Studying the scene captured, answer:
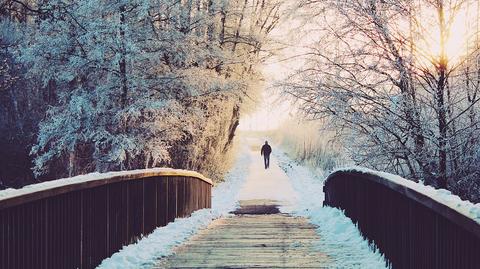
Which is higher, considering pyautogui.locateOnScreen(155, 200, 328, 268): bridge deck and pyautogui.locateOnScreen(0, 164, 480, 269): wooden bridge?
pyautogui.locateOnScreen(0, 164, 480, 269): wooden bridge

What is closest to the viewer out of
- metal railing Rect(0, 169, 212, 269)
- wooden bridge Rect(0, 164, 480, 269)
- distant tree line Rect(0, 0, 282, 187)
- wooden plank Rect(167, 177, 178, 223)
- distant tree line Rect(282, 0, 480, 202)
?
wooden bridge Rect(0, 164, 480, 269)

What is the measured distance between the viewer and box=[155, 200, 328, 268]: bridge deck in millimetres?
6180

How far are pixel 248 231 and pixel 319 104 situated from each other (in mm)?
2714

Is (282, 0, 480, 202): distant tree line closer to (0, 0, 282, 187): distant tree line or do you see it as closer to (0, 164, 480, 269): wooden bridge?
(0, 164, 480, 269): wooden bridge

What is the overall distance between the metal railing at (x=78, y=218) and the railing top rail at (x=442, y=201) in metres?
2.86

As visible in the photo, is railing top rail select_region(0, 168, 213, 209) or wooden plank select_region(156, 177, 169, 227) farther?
wooden plank select_region(156, 177, 169, 227)

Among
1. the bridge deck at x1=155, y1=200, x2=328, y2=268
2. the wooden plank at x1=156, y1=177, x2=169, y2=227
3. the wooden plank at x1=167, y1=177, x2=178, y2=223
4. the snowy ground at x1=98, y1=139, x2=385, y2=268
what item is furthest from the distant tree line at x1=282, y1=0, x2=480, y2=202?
the wooden plank at x1=156, y1=177, x2=169, y2=227

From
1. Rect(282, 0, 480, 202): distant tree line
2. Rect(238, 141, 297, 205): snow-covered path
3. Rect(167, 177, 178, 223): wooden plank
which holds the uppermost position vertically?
Rect(282, 0, 480, 202): distant tree line

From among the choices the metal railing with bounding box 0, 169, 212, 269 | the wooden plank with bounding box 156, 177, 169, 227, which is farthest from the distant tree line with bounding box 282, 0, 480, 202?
the metal railing with bounding box 0, 169, 212, 269

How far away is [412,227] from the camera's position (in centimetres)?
491

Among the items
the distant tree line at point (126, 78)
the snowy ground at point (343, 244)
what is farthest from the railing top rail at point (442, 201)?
the distant tree line at point (126, 78)

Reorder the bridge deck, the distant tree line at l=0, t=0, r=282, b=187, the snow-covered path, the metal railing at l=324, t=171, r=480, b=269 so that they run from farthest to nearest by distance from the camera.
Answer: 1. the snow-covered path
2. the distant tree line at l=0, t=0, r=282, b=187
3. the bridge deck
4. the metal railing at l=324, t=171, r=480, b=269

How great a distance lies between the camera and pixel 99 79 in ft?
55.5

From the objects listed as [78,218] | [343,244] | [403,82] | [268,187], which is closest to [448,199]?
[78,218]
